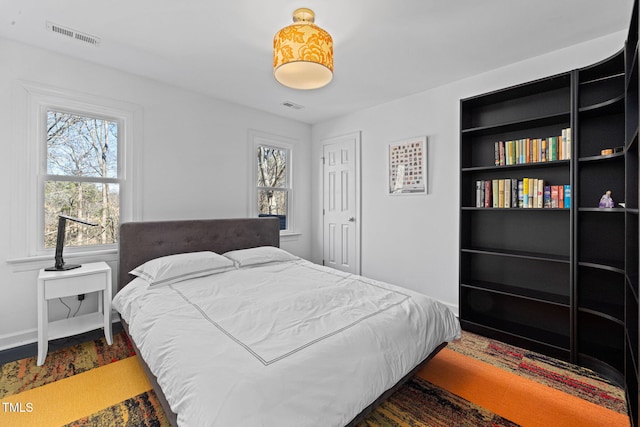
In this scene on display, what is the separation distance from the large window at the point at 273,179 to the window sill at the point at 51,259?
1.73 m

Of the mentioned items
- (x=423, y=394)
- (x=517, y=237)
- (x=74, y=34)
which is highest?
(x=74, y=34)

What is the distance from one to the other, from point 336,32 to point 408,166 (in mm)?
1845

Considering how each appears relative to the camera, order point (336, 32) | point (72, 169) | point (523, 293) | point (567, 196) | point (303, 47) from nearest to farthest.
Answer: point (303, 47)
point (336, 32)
point (567, 196)
point (523, 293)
point (72, 169)

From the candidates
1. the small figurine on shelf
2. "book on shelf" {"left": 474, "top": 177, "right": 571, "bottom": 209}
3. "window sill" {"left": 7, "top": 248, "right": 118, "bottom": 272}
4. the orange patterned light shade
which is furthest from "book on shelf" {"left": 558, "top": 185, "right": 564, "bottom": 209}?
"window sill" {"left": 7, "top": 248, "right": 118, "bottom": 272}

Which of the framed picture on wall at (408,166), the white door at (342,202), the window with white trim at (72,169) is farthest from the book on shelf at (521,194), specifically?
the window with white trim at (72,169)

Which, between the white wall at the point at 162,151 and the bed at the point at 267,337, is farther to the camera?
the white wall at the point at 162,151

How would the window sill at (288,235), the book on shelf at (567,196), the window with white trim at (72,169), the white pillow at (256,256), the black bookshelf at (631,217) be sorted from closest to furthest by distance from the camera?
the black bookshelf at (631,217) → the book on shelf at (567,196) → the window with white trim at (72,169) → the white pillow at (256,256) → the window sill at (288,235)

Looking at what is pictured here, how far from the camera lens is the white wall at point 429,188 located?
9.89ft

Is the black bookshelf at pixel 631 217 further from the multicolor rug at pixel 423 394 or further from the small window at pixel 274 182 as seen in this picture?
the small window at pixel 274 182

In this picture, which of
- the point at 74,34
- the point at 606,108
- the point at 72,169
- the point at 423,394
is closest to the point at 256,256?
the point at 72,169

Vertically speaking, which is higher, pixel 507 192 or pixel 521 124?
pixel 521 124

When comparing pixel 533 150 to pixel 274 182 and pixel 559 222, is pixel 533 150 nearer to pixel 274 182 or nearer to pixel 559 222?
pixel 559 222

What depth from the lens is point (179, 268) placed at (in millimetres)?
2650

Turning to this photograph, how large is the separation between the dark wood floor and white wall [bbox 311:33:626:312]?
3115 millimetres
